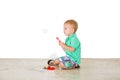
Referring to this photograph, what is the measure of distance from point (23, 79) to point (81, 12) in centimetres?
93

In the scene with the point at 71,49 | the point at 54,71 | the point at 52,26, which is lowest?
the point at 54,71

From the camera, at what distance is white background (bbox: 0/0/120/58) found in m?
2.51

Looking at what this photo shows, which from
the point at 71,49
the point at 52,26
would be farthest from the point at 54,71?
the point at 52,26

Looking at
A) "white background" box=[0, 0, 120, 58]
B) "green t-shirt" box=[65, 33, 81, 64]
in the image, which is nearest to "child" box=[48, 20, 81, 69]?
"green t-shirt" box=[65, 33, 81, 64]

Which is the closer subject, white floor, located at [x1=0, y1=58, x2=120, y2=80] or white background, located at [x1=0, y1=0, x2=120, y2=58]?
white floor, located at [x1=0, y1=58, x2=120, y2=80]

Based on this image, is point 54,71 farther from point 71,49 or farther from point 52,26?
point 52,26

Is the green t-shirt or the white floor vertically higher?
the green t-shirt

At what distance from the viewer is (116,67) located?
7.23 feet

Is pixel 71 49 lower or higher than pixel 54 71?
higher

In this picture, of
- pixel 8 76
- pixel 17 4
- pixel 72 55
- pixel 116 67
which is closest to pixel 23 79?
pixel 8 76

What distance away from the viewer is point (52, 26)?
2.52m

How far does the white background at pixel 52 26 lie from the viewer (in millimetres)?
2506

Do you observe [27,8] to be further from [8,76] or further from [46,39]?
[8,76]

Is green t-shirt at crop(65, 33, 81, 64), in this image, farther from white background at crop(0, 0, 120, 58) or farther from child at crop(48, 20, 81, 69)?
white background at crop(0, 0, 120, 58)
